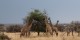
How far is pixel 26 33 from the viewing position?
1222 inches

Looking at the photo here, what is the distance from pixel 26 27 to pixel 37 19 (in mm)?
3515

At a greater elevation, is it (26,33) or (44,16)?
(44,16)

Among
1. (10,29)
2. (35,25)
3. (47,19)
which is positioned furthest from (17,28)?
(47,19)

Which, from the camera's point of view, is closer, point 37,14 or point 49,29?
point 49,29

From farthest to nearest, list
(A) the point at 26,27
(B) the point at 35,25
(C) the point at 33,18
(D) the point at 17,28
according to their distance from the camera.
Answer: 1. (D) the point at 17,28
2. (B) the point at 35,25
3. (C) the point at 33,18
4. (A) the point at 26,27

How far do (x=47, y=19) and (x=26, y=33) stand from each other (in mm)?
3224

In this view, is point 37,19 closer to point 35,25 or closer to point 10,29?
point 35,25

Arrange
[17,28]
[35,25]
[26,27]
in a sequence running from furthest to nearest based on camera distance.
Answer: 1. [17,28]
2. [35,25]
3. [26,27]

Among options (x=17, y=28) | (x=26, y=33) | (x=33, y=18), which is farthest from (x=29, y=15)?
(x=17, y=28)

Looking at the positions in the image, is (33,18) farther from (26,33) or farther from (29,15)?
(26,33)

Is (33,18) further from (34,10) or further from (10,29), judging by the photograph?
(10,29)

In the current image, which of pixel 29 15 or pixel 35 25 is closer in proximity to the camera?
pixel 29 15

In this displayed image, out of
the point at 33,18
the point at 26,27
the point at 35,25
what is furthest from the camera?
the point at 35,25

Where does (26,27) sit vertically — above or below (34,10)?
below
